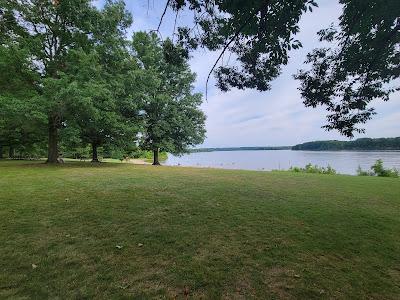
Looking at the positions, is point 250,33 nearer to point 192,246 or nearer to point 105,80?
point 192,246

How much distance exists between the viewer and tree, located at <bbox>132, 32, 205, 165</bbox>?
76.5 feet

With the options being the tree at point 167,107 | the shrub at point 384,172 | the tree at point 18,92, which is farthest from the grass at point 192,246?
the tree at point 167,107

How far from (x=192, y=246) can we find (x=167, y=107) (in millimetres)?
20573

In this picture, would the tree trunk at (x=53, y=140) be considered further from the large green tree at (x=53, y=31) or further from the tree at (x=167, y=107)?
the tree at (x=167, y=107)

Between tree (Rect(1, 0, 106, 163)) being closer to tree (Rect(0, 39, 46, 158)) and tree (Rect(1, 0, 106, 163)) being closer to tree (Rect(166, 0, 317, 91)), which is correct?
tree (Rect(0, 39, 46, 158))

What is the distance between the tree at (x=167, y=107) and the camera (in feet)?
76.5

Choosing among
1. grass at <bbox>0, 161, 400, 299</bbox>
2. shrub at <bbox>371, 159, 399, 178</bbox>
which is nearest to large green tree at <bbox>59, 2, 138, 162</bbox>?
grass at <bbox>0, 161, 400, 299</bbox>

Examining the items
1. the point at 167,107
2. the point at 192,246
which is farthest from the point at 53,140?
the point at 192,246

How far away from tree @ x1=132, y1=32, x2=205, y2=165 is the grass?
1602 centimetres

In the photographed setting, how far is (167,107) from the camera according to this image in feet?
79.4

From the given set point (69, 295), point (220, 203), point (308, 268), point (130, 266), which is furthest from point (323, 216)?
point (69, 295)

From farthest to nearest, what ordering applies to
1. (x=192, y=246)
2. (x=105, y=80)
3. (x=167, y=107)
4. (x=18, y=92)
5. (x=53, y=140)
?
(x=167, y=107) < (x=53, y=140) < (x=105, y=80) < (x=18, y=92) < (x=192, y=246)

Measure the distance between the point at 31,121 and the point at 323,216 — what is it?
14.0 m

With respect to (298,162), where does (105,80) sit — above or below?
above
